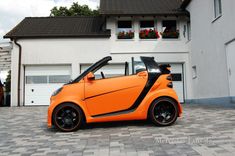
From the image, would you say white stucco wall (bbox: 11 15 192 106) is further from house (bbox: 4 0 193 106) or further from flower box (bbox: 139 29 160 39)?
flower box (bbox: 139 29 160 39)

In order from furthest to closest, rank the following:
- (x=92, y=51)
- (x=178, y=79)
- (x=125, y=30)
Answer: (x=125, y=30) → (x=178, y=79) → (x=92, y=51)

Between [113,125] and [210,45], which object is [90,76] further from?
[210,45]

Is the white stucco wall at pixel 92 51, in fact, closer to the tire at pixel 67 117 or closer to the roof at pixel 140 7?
the roof at pixel 140 7

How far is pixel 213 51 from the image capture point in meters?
13.6

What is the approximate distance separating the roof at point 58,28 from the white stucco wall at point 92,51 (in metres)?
0.34

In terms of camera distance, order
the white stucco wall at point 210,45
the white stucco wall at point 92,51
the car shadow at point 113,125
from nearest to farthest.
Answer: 1. the car shadow at point 113,125
2. the white stucco wall at point 210,45
3. the white stucco wall at point 92,51

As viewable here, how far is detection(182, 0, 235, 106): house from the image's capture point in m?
11.8

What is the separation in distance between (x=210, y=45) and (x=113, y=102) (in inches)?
343

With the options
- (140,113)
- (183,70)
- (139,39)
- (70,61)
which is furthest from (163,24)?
(140,113)

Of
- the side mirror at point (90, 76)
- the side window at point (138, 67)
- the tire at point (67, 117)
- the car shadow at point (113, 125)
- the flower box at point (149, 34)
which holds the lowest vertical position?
the car shadow at point (113, 125)

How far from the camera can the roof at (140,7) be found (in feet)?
59.1

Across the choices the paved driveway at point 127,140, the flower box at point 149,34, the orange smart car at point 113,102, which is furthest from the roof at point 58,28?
the orange smart car at point 113,102

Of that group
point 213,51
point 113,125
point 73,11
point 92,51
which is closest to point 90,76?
point 113,125

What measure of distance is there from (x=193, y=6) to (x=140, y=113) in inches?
450
